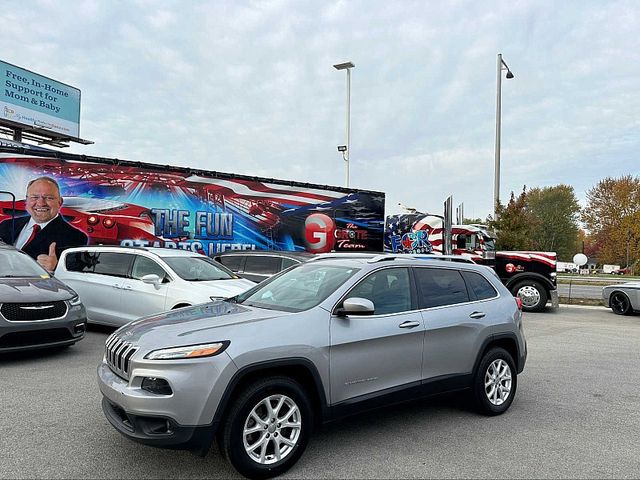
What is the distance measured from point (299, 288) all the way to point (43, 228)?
813cm

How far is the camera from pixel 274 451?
144 inches

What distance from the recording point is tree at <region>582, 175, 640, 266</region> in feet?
181

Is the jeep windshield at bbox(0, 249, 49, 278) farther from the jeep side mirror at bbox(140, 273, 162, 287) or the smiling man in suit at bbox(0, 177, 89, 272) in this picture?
the smiling man in suit at bbox(0, 177, 89, 272)

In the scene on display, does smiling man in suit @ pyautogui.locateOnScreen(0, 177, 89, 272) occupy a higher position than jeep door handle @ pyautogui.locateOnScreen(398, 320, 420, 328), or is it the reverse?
smiling man in suit @ pyautogui.locateOnScreen(0, 177, 89, 272)

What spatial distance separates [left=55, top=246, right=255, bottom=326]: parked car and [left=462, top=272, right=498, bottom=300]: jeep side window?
13.8 feet

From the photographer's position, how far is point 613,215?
2333 inches

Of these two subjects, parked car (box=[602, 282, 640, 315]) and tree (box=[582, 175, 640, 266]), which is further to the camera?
tree (box=[582, 175, 640, 266])

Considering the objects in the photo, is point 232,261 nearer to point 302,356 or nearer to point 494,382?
point 494,382

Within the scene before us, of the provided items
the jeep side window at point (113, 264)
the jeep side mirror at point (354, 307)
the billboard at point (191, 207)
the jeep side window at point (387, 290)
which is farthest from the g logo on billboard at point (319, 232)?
the jeep side mirror at point (354, 307)

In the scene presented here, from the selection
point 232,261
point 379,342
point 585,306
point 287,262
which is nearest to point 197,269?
point 287,262

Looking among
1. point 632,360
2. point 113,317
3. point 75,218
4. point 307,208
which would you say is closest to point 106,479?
point 113,317

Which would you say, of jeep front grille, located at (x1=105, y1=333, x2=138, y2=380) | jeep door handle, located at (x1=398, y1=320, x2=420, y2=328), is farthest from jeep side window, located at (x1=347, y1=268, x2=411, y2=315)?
jeep front grille, located at (x1=105, y1=333, x2=138, y2=380)

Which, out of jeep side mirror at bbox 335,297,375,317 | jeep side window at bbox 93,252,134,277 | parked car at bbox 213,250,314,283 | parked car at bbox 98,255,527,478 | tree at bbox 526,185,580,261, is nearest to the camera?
parked car at bbox 98,255,527,478

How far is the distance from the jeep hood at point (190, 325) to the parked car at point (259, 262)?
653cm
